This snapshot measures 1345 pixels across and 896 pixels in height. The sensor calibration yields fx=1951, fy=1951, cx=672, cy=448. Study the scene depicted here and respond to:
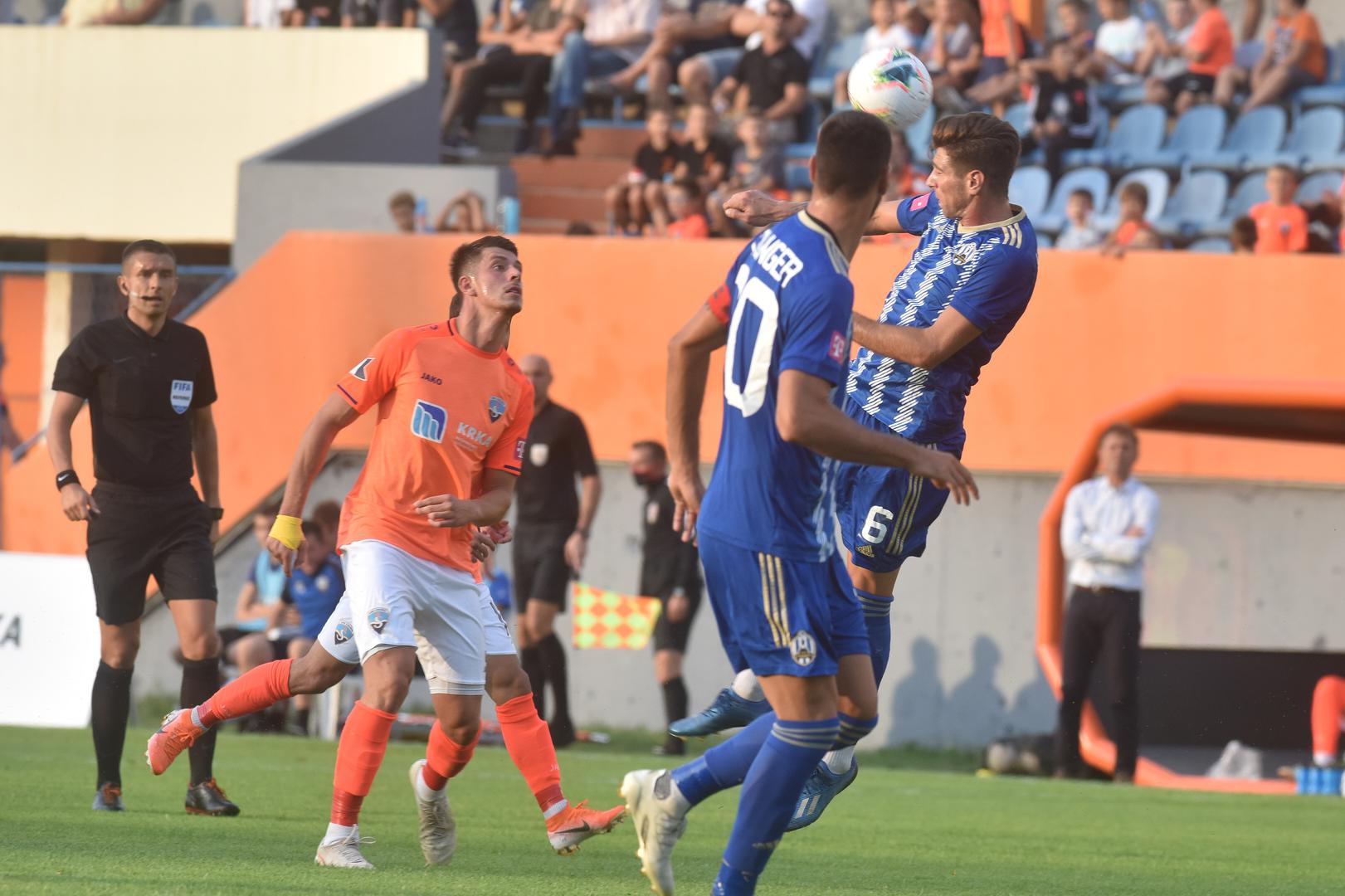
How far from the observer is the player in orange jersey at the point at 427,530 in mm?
6609

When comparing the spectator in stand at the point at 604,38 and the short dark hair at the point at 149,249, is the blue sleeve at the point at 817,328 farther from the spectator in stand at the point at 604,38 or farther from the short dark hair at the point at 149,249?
the spectator in stand at the point at 604,38

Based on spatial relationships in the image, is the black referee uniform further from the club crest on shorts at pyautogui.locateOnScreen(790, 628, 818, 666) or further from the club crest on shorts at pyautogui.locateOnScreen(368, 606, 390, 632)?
the club crest on shorts at pyautogui.locateOnScreen(790, 628, 818, 666)

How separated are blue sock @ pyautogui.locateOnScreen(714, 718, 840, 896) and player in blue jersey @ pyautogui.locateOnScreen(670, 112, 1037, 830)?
1.03m

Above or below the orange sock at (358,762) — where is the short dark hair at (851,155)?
above

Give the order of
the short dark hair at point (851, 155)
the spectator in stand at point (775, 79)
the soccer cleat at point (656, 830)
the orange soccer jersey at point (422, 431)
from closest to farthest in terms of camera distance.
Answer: the short dark hair at point (851, 155), the soccer cleat at point (656, 830), the orange soccer jersey at point (422, 431), the spectator in stand at point (775, 79)

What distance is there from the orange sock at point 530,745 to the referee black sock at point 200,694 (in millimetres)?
1665

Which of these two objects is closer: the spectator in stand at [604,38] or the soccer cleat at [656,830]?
the soccer cleat at [656,830]

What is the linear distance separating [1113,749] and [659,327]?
4751 millimetres

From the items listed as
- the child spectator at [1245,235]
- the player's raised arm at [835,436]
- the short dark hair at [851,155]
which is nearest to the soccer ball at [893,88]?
the short dark hair at [851,155]

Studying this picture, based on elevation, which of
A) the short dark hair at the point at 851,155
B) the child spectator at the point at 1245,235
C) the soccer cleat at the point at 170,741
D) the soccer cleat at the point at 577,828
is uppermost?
the child spectator at the point at 1245,235

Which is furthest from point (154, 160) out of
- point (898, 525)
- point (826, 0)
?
point (898, 525)

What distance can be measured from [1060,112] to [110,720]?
453 inches

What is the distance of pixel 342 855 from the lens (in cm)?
657

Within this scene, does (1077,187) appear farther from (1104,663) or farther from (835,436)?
(835,436)
